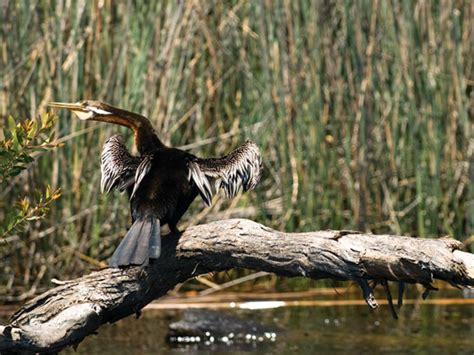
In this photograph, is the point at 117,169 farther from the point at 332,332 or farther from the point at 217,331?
the point at 332,332

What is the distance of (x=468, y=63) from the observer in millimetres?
7168

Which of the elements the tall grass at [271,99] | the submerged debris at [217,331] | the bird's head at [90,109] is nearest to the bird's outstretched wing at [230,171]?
the bird's head at [90,109]

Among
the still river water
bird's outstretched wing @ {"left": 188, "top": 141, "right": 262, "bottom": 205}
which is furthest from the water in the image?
bird's outstretched wing @ {"left": 188, "top": 141, "right": 262, "bottom": 205}

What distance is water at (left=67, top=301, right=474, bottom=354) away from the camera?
5699 mm

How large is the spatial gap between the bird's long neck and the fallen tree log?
702 millimetres

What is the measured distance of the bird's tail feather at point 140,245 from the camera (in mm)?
3850

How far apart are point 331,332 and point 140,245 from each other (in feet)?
7.61

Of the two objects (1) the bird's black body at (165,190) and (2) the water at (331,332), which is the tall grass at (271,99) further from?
(1) the bird's black body at (165,190)

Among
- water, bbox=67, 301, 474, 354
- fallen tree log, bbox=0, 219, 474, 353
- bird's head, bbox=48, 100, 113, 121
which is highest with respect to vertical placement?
bird's head, bbox=48, 100, 113, 121

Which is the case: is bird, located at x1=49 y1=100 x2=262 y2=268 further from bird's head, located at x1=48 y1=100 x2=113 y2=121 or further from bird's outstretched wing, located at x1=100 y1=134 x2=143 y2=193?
bird's head, located at x1=48 y1=100 x2=113 y2=121

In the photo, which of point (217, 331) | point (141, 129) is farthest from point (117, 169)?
point (217, 331)

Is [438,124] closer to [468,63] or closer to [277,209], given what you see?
[468,63]

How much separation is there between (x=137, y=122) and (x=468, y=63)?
10.00 ft

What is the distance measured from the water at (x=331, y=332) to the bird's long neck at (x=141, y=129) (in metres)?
1.33
